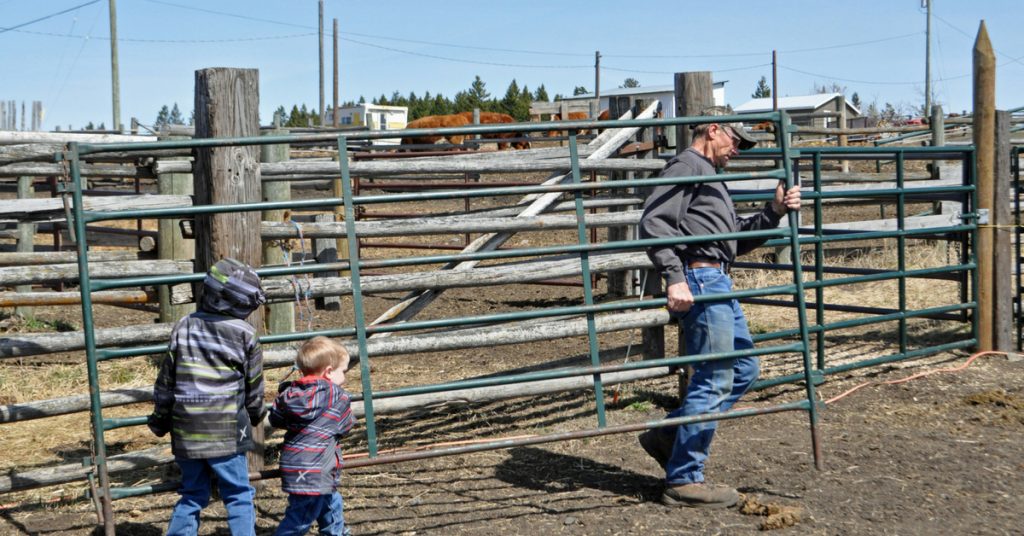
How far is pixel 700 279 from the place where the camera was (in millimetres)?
4574

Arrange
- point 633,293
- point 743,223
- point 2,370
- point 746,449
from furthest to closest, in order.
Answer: point 633,293 < point 2,370 < point 746,449 < point 743,223

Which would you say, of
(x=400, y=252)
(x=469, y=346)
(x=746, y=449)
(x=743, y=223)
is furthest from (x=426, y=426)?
(x=400, y=252)

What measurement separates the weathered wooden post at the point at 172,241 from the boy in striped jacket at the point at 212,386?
4096mm

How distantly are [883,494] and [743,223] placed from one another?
1.48m

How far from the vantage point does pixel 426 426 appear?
239 inches

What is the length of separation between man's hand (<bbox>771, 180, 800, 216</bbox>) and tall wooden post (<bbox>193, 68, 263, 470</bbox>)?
2465 millimetres

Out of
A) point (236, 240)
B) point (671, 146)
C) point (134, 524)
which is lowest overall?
point (134, 524)

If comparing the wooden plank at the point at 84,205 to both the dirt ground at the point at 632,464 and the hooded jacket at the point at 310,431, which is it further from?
the hooded jacket at the point at 310,431

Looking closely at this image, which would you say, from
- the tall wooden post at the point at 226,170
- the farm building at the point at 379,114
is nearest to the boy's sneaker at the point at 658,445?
the tall wooden post at the point at 226,170

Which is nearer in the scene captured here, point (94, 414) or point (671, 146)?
point (94, 414)

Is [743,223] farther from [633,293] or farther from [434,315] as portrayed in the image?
[434,315]

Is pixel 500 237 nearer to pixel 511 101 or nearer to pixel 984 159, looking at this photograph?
pixel 984 159

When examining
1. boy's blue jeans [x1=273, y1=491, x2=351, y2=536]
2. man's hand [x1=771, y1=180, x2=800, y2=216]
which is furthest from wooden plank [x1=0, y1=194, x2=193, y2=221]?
man's hand [x1=771, y1=180, x2=800, y2=216]

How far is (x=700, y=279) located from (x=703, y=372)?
44 cm
